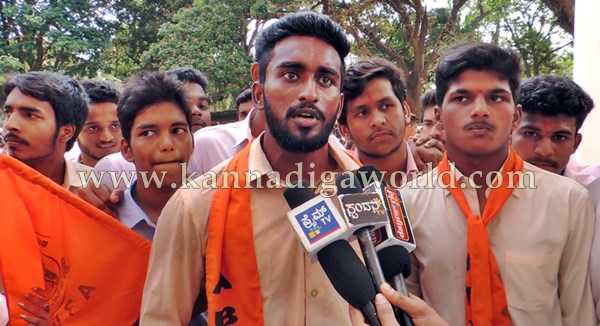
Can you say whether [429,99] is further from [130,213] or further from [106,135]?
[130,213]

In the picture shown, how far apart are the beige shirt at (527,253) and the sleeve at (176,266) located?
832 millimetres

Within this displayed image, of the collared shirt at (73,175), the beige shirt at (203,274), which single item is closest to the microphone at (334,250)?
the beige shirt at (203,274)

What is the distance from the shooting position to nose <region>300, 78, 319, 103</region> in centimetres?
217

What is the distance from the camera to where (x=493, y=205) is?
7.13ft

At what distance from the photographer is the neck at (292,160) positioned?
7.41ft

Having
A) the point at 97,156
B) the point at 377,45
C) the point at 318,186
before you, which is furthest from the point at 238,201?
the point at 377,45

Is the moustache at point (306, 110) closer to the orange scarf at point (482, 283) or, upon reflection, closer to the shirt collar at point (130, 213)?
the orange scarf at point (482, 283)

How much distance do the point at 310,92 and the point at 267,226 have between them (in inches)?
21.6

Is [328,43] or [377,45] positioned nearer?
[328,43]

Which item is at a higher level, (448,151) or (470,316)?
(448,151)

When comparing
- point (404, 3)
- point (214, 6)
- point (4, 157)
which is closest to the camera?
point (4, 157)

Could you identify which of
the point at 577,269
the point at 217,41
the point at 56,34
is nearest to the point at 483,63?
the point at 577,269

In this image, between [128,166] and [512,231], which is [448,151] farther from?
[128,166]

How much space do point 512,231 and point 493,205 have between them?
0.40ft
